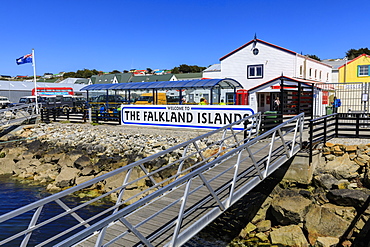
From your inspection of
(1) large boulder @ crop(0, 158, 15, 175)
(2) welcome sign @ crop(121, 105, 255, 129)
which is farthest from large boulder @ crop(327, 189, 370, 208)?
(1) large boulder @ crop(0, 158, 15, 175)

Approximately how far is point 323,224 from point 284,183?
1.99m

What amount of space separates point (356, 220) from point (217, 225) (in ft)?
11.6

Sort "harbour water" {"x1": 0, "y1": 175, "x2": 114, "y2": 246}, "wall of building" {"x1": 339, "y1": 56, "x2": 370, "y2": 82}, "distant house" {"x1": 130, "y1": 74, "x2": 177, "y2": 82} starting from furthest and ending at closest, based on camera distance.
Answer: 1. "distant house" {"x1": 130, "y1": 74, "x2": 177, "y2": 82}
2. "wall of building" {"x1": 339, "y1": 56, "x2": 370, "y2": 82}
3. "harbour water" {"x1": 0, "y1": 175, "x2": 114, "y2": 246}

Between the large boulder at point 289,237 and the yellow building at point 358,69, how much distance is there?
3174 cm

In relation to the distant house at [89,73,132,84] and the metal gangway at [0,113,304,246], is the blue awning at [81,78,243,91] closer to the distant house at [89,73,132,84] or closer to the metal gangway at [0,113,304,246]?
the metal gangway at [0,113,304,246]

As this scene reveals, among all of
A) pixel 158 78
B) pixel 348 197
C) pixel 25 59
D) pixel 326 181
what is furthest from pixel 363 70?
pixel 158 78

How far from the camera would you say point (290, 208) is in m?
8.26

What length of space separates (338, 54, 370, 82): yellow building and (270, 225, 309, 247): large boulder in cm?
3174

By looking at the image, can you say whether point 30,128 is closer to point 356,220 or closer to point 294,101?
point 294,101

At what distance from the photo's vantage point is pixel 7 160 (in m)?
16.2

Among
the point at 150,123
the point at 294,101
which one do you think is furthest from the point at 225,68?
the point at 294,101

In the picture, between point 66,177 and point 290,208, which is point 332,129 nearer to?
point 290,208

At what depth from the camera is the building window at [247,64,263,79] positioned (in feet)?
101

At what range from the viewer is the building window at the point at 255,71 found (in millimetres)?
30666
